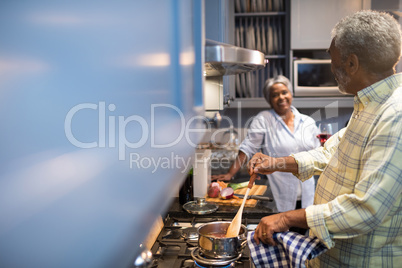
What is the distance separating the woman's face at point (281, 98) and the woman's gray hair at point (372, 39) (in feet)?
5.24

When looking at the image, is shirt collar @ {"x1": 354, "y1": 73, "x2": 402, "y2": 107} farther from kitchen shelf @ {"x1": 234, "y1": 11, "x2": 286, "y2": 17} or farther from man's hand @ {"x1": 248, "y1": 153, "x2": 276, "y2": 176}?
kitchen shelf @ {"x1": 234, "y1": 11, "x2": 286, "y2": 17}

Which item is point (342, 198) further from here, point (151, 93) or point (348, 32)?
point (151, 93)

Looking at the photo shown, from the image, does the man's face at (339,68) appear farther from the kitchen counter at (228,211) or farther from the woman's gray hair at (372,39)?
the kitchen counter at (228,211)

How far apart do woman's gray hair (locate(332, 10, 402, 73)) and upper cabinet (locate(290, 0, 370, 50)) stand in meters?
2.26

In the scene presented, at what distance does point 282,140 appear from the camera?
8.63 feet

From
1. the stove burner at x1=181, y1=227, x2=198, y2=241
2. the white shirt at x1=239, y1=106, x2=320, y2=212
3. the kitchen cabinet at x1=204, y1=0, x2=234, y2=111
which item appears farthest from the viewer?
the white shirt at x1=239, y1=106, x2=320, y2=212

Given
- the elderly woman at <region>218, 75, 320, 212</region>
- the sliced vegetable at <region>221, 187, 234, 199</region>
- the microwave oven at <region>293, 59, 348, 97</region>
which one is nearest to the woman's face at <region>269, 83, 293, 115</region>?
the elderly woman at <region>218, 75, 320, 212</region>

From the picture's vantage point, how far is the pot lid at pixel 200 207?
1.72 m

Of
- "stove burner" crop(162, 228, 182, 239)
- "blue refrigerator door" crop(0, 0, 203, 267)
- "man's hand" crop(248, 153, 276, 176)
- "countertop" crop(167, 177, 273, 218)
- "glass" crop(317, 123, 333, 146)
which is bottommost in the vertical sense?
"countertop" crop(167, 177, 273, 218)

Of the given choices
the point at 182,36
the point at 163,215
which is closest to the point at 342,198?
the point at 182,36

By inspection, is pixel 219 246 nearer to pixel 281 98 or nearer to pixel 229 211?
pixel 229 211

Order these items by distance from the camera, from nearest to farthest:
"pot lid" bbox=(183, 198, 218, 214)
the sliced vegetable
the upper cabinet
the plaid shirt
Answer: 1. the plaid shirt
2. "pot lid" bbox=(183, 198, 218, 214)
3. the sliced vegetable
4. the upper cabinet

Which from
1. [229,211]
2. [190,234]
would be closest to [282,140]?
[229,211]

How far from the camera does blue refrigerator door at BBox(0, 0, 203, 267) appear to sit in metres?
0.14
